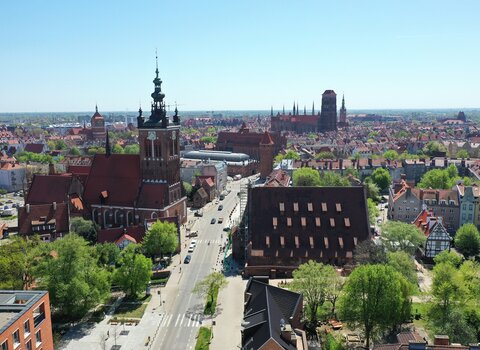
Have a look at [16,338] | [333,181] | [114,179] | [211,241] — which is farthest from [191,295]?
[333,181]

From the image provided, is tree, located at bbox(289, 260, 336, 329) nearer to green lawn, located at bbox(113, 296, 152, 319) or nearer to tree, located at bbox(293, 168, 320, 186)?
green lawn, located at bbox(113, 296, 152, 319)

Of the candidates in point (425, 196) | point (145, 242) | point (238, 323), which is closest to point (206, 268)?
point (145, 242)

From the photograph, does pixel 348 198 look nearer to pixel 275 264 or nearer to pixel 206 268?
pixel 275 264

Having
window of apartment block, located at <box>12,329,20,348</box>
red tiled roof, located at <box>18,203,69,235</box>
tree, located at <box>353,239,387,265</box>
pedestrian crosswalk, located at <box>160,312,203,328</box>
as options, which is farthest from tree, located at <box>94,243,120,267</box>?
tree, located at <box>353,239,387,265</box>

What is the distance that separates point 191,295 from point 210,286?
5.83 m

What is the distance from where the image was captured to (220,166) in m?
157

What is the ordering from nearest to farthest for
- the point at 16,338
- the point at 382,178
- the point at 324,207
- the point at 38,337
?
the point at 16,338
the point at 38,337
the point at 324,207
the point at 382,178

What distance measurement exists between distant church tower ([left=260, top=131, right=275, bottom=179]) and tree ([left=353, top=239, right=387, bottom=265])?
9531 cm

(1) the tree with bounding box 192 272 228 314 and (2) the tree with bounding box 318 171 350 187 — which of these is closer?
(1) the tree with bounding box 192 272 228 314

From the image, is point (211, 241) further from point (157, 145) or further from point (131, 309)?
point (131, 309)

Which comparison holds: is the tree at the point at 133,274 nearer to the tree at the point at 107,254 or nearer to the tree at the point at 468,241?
the tree at the point at 107,254

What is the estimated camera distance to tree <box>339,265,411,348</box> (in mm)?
53344

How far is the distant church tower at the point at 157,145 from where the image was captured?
98875 mm

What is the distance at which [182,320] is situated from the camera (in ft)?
210
